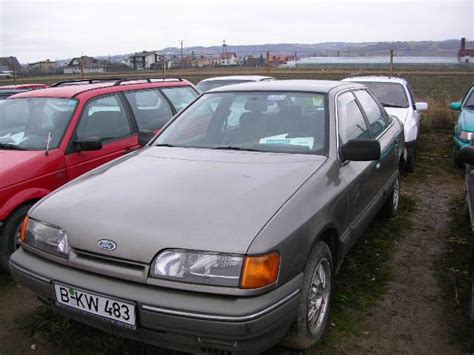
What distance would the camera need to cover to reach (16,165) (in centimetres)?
388

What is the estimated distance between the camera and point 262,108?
369cm

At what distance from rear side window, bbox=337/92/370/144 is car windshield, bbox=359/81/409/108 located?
172 inches

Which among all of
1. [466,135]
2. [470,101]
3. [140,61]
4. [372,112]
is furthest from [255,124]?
[140,61]

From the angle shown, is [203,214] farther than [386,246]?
No

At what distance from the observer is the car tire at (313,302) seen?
2.60 meters

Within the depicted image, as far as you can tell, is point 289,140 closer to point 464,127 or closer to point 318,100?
point 318,100

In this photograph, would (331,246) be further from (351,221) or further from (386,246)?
(386,246)

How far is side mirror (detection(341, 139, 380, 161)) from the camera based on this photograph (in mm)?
3152

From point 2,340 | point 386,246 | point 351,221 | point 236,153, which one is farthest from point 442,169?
point 2,340

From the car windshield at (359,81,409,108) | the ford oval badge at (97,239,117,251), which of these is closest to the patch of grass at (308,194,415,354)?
the ford oval badge at (97,239,117,251)

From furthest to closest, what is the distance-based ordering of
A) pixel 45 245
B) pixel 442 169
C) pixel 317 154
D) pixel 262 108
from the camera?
pixel 442 169
pixel 262 108
pixel 317 154
pixel 45 245

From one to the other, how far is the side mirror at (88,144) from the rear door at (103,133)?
0.04 metres

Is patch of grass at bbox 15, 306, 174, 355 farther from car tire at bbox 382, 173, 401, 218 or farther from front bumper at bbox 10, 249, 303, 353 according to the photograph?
car tire at bbox 382, 173, 401, 218

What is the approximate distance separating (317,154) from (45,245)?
1.86 metres
